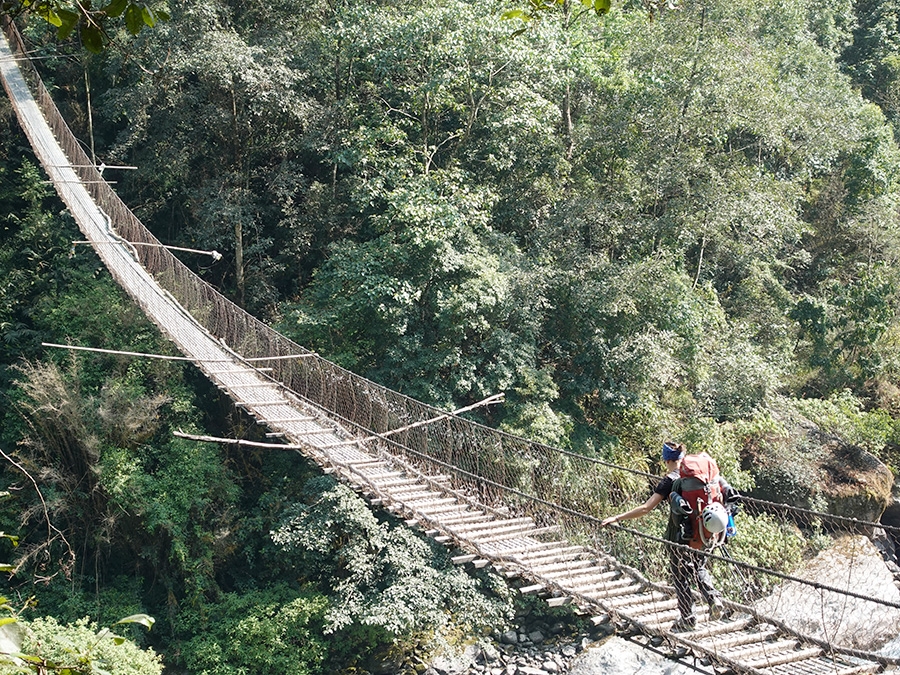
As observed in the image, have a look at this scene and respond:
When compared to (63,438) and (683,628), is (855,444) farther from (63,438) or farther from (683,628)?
(63,438)

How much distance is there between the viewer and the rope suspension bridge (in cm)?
330

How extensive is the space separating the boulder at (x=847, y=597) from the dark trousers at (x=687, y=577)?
312 cm

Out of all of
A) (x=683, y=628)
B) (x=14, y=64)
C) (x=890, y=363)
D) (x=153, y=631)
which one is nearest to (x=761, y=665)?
(x=683, y=628)

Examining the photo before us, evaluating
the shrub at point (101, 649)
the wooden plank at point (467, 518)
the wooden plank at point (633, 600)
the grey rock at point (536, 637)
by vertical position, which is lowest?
the grey rock at point (536, 637)

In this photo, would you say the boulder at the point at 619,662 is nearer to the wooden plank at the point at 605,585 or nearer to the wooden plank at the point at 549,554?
the wooden plank at the point at 549,554

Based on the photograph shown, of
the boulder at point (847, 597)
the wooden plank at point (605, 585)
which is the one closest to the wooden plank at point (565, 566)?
the wooden plank at point (605, 585)

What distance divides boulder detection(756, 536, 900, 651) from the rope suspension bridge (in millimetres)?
56

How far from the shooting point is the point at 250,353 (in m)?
6.60

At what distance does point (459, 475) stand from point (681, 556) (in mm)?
2314

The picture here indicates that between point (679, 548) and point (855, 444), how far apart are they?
19.7ft

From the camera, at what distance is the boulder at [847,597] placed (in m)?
6.22

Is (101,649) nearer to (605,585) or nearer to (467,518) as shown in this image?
(467,518)

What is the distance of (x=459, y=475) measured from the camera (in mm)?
5457

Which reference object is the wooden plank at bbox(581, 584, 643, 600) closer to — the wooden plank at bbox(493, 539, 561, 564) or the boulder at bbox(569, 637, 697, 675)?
the wooden plank at bbox(493, 539, 561, 564)
